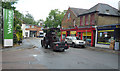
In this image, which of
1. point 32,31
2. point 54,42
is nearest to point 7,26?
point 54,42

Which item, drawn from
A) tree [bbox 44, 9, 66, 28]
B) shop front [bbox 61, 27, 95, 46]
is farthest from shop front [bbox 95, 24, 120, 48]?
tree [bbox 44, 9, 66, 28]

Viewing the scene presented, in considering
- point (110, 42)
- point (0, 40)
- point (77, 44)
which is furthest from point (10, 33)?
point (110, 42)

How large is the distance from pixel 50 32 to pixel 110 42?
8883 mm

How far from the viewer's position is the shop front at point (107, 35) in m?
16.8

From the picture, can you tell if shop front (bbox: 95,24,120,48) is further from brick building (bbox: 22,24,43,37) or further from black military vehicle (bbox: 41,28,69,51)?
brick building (bbox: 22,24,43,37)

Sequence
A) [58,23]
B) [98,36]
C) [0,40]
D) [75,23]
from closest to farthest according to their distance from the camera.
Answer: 1. [0,40]
2. [98,36]
3. [75,23]
4. [58,23]

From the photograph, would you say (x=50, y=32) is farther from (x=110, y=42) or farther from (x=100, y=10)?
(x=100, y=10)

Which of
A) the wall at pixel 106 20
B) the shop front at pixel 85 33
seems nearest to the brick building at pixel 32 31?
the shop front at pixel 85 33

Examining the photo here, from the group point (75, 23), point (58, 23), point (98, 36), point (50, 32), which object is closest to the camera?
point (50, 32)

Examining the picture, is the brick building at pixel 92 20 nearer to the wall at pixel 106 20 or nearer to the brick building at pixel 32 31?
the wall at pixel 106 20

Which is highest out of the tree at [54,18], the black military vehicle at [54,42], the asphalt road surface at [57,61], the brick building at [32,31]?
the tree at [54,18]

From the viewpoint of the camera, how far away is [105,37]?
1861 centimetres

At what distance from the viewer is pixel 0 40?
17609mm

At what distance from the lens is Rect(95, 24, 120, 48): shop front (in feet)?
55.0
